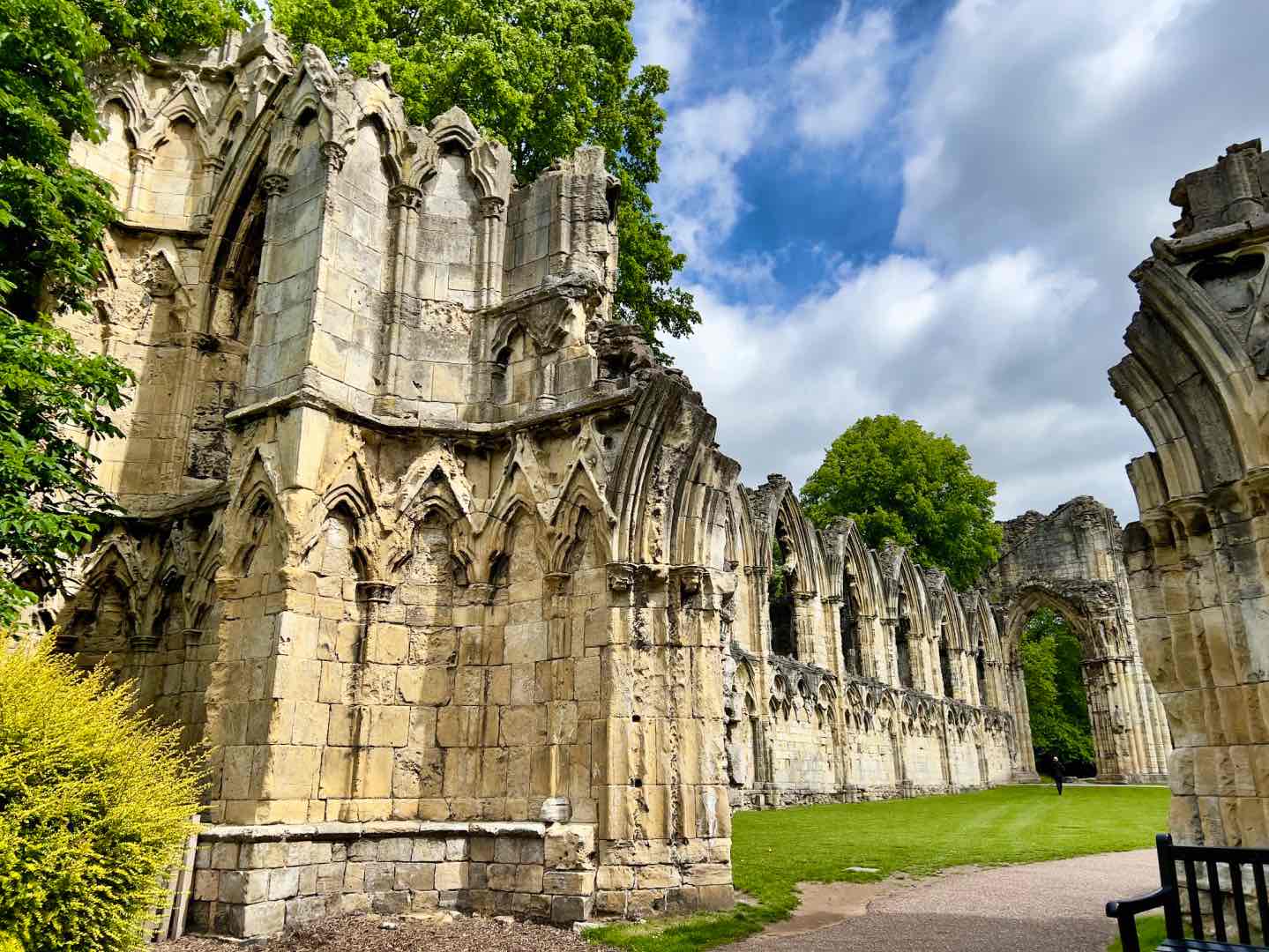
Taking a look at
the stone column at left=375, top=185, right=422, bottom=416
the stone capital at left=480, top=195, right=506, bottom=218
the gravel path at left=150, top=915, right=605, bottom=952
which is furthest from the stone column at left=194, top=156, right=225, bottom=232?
the gravel path at left=150, top=915, right=605, bottom=952

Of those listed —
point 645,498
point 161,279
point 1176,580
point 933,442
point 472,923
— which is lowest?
point 472,923

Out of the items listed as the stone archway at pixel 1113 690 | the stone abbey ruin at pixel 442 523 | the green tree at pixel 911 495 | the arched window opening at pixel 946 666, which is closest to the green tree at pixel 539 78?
the stone abbey ruin at pixel 442 523

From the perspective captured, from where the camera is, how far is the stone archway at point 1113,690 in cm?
3102

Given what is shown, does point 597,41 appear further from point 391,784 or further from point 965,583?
point 965,583

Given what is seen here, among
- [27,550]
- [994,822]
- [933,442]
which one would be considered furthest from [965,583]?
[27,550]

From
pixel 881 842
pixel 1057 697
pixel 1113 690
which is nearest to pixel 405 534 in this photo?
pixel 881 842

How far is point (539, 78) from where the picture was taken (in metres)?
16.5

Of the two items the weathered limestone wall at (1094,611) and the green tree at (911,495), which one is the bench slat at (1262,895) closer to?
the weathered limestone wall at (1094,611)

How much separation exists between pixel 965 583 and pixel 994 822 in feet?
70.7

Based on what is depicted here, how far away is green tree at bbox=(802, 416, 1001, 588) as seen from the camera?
3566 centimetres

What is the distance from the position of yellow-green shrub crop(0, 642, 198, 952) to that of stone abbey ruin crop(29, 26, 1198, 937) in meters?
1.19

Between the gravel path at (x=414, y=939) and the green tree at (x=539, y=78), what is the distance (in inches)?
382

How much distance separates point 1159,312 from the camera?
20.2 ft

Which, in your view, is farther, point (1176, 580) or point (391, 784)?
point (391, 784)
